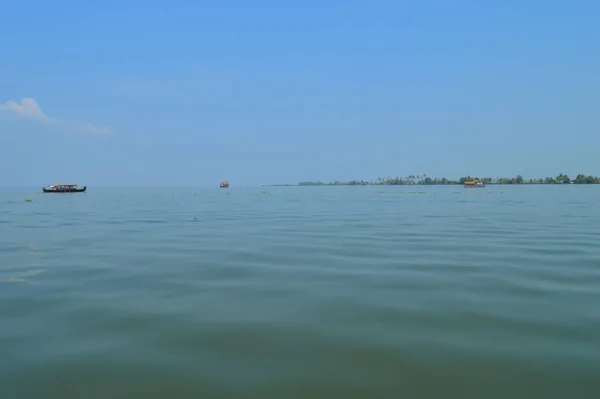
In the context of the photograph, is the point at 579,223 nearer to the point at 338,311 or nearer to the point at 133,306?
the point at 338,311

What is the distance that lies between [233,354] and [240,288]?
14.3ft

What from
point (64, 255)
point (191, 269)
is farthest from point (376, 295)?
point (64, 255)

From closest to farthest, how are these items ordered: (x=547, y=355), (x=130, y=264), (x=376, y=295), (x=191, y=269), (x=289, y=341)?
(x=547, y=355)
(x=289, y=341)
(x=376, y=295)
(x=191, y=269)
(x=130, y=264)

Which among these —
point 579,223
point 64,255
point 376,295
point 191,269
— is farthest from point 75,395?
point 579,223

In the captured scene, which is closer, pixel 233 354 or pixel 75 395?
pixel 75 395

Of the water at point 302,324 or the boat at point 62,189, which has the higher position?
the boat at point 62,189

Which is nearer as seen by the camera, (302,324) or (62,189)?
(302,324)

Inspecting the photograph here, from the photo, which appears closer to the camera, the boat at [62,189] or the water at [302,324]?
the water at [302,324]

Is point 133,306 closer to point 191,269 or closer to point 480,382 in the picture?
point 191,269

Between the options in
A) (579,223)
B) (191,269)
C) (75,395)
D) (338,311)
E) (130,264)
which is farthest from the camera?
(579,223)

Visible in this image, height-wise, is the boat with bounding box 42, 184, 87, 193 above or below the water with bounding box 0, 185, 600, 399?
above

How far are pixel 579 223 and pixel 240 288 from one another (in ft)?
85.5

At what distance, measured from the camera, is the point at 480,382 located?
6.05 m

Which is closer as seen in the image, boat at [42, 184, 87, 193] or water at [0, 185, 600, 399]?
water at [0, 185, 600, 399]
